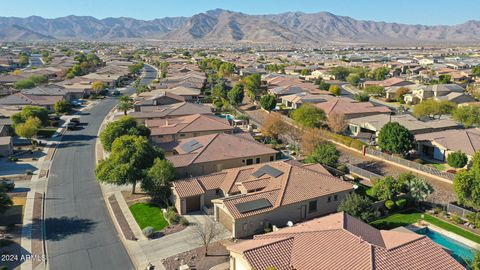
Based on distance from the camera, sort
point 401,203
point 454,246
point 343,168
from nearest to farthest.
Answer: point 454,246 → point 401,203 → point 343,168

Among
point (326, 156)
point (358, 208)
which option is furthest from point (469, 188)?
point (326, 156)

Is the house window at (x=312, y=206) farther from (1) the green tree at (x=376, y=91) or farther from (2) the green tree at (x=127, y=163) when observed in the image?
(1) the green tree at (x=376, y=91)

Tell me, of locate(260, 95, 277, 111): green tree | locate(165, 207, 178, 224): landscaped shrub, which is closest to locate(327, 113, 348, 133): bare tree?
locate(260, 95, 277, 111): green tree

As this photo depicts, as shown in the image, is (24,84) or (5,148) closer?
(5,148)

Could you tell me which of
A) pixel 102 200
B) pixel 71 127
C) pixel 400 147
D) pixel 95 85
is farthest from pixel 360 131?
pixel 95 85

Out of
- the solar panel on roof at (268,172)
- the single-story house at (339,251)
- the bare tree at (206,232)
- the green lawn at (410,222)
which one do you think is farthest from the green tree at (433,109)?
the bare tree at (206,232)

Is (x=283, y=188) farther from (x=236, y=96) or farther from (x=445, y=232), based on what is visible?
(x=236, y=96)

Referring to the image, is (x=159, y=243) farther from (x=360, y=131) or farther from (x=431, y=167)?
(x=360, y=131)
